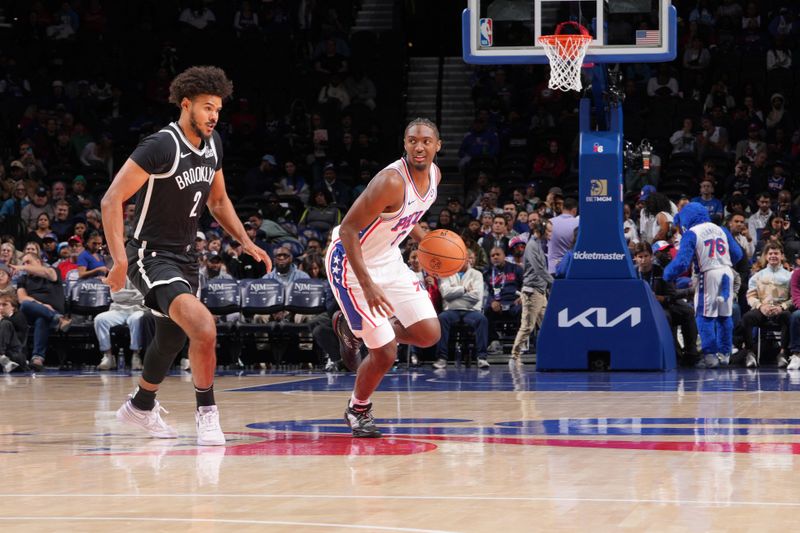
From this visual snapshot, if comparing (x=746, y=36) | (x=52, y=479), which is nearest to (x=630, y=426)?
(x=52, y=479)

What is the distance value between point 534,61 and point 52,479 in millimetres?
7741

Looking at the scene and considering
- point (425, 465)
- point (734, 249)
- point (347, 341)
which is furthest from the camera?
point (734, 249)

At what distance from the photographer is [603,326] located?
42.4ft

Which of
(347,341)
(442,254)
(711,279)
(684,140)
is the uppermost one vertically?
(684,140)

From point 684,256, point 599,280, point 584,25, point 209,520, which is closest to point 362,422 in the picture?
point 209,520

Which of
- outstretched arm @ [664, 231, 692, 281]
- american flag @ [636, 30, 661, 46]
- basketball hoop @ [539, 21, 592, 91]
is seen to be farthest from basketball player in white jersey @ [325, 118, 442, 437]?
outstretched arm @ [664, 231, 692, 281]

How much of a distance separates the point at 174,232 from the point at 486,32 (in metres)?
6.15

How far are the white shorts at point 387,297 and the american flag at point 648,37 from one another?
19.1 ft

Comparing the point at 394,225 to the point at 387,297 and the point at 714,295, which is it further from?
the point at 714,295

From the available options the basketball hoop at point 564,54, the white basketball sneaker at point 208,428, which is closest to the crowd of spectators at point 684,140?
the basketball hoop at point 564,54

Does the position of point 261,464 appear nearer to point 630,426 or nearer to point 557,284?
point 630,426

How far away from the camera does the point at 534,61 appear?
12117mm

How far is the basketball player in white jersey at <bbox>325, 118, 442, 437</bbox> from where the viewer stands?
6844mm

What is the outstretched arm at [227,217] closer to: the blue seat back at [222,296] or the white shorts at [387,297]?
the white shorts at [387,297]
